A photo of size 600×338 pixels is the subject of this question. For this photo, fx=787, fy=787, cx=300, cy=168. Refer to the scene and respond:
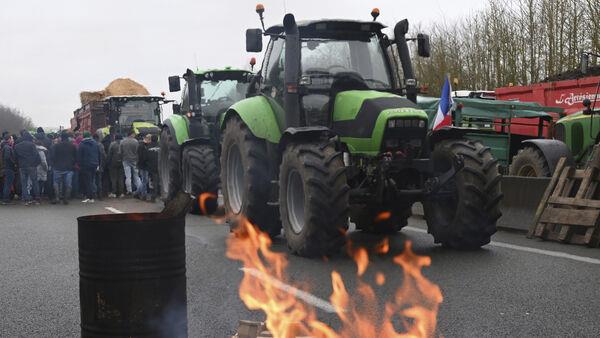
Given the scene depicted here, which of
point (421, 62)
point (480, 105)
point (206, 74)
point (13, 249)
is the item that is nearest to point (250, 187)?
point (13, 249)

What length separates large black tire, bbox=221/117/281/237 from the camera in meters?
9.82

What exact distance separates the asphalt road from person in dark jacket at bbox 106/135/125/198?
381 inches

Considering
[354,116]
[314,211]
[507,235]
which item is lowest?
[507,235]

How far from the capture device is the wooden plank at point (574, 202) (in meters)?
9.82

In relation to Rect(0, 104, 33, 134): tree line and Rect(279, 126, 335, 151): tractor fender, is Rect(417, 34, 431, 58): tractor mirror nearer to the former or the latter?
Rect(279, 126, 335, 151): tractor fender

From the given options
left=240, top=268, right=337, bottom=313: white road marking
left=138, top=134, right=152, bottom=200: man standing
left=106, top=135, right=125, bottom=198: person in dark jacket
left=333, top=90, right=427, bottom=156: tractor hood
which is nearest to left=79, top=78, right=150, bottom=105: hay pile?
left=106, top=135, right=125, bottom=198: person in dark jacket

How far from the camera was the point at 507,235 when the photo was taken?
11188mm

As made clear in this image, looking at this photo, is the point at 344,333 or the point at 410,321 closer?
the point at 344,333

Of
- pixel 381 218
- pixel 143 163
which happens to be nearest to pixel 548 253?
pixel 381 218

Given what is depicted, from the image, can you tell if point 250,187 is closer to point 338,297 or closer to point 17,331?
point 338,297

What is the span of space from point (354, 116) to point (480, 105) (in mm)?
9876

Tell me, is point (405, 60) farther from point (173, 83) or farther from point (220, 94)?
point (173, 83)

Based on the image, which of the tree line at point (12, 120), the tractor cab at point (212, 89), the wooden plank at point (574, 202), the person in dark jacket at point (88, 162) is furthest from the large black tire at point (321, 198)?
the tree line at point (12, 120)

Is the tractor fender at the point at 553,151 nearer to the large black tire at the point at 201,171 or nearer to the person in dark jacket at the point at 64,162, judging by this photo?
the large black tire at the point at 201,171
